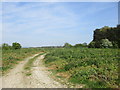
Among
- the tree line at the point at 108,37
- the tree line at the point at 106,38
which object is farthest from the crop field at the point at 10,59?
the tree line at the point at 108,37

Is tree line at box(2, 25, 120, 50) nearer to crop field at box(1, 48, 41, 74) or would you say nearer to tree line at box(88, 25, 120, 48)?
tree line at box(88, 25, 120, 48)

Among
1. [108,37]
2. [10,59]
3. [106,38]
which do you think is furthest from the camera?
[106,38]

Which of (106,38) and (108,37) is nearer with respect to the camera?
(108,37)

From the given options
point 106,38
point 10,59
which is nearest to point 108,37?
point 106,38

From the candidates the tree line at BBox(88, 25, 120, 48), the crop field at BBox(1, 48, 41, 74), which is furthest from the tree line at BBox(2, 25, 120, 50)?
the crop field at BBox(1, 48, 41, 74)

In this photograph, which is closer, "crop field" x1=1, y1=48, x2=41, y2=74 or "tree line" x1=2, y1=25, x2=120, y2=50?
"crop field" x1=1, y1=48, x2=41, y2=74

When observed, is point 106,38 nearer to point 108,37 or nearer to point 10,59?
point 108,37

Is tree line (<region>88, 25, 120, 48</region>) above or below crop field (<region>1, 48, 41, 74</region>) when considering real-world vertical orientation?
above

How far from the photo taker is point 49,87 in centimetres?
726

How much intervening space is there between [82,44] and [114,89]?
5102 cm

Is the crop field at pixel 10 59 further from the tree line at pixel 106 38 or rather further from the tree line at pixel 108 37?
the tree line at pixel 108 37

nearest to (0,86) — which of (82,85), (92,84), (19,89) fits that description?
(19,89)

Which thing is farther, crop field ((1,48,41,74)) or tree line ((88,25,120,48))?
tree line ((88,25,120,48))

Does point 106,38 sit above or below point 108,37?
below
